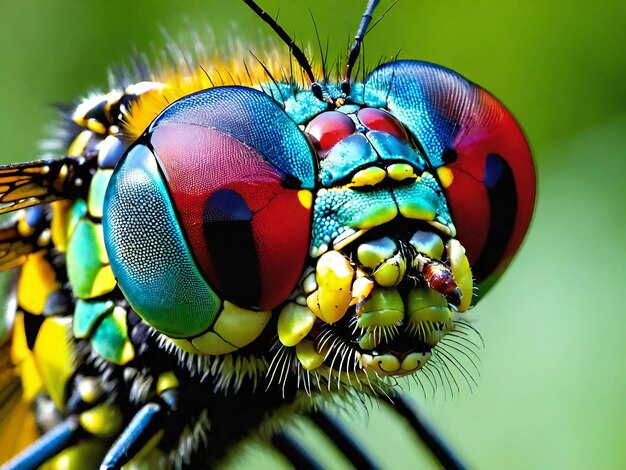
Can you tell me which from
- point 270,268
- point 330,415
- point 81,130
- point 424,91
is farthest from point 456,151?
point 330,415

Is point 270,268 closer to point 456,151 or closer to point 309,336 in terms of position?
point 309,336

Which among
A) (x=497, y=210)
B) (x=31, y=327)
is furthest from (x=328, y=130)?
(x=31, y=327)

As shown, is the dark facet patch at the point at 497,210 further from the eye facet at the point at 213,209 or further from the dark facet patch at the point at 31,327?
the dark facet patch at the point at 31,327

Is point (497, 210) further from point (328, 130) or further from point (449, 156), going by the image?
point (328, 130)

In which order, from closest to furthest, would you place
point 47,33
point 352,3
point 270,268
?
point 270,268 → point 352,3 → point 47,33

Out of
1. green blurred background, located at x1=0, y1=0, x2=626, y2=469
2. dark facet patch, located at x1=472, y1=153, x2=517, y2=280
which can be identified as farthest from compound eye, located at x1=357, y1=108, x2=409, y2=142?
green blurred background, located at x1=0, y1=0, x2=626, y2=469

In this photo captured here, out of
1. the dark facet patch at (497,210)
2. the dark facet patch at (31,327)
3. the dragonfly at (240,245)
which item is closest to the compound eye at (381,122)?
the dragonfly at (240,245)

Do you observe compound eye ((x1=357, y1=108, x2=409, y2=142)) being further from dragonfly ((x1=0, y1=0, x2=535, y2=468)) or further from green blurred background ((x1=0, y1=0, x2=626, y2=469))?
green blurred background ((x1=0, y1=0, x2=626, y2=469))
